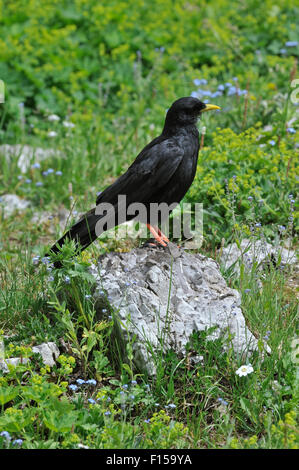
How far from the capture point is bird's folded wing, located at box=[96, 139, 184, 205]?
4.48m

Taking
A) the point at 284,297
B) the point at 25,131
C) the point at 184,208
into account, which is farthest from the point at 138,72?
the point at 284,297

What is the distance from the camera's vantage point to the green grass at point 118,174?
3381 millimetres

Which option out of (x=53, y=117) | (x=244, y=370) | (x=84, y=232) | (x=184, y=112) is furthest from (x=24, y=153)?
(x=244, y=370)

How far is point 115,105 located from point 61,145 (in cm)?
148

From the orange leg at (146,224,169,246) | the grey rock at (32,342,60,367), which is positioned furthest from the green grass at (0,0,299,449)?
the orange leg at (146,224,169,246)

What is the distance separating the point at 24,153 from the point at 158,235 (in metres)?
3.09

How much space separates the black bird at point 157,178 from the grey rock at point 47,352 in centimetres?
80

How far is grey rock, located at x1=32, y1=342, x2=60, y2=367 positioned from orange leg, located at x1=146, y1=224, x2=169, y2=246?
3.93ft

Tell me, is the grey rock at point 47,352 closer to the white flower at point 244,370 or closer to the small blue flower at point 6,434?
the small blue flower at point 6,434

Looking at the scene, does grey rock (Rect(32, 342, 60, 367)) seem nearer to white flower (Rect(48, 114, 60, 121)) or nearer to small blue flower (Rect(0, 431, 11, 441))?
small blue flower (Rect(0, 431, 11, 441))

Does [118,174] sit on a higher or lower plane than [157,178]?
lower

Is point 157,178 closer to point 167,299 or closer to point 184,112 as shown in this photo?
point 184,112

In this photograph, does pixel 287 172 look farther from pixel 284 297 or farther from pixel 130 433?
pixel 130 433

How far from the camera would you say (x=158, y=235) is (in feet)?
15.6
